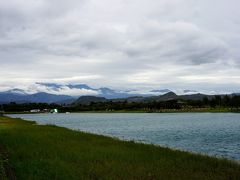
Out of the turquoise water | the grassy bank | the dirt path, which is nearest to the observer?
the dirt path

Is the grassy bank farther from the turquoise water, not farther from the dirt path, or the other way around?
the turquoise water

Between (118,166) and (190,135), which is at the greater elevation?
(118,166)

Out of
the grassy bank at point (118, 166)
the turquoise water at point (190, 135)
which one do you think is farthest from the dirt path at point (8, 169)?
the turquoise water at point (190, 135)

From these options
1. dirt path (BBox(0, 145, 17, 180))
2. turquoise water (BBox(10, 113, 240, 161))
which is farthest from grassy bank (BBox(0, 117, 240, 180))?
turquoise water (BBox(10, 113, 240, 161))

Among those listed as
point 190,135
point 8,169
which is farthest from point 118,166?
point 190,135

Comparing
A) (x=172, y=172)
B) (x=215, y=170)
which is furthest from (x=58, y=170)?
(x=215, y=170)

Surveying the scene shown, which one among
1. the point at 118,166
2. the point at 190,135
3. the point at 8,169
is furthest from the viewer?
the point at 190,135

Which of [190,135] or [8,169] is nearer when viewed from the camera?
[8,169]

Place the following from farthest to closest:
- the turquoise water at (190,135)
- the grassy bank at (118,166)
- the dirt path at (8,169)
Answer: the turquoise water at (190,135) → the grassy bank at (118,166) → the dirt path at (8,169)

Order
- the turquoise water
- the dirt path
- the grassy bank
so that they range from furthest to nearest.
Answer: the turquoise water < the grassy bank < the dirt path

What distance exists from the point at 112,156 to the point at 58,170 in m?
8.57

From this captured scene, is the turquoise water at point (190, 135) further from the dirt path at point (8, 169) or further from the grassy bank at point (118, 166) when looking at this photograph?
the dirt path at point (8, 169)

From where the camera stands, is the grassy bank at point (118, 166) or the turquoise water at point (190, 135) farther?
the turquoise water at point (190, 135)

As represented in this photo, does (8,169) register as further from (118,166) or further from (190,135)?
(190,135)
